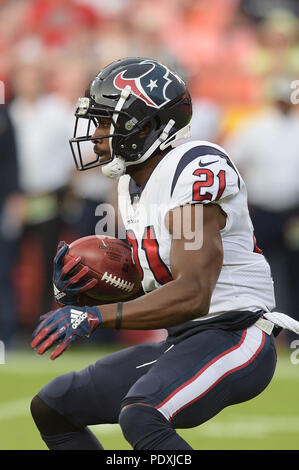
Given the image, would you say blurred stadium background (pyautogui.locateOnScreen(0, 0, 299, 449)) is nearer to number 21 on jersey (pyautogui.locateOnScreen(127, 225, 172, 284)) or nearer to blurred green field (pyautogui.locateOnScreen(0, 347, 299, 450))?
blurred green field (pyautogui.locateOnScreen(0, 347, 299, 450))

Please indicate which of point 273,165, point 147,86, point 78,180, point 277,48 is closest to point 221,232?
point 147,86

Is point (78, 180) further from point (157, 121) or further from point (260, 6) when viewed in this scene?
point (157, 121)

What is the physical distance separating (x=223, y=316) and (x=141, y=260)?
1.14 feet

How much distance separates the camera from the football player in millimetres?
3035

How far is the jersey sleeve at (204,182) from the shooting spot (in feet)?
10.3

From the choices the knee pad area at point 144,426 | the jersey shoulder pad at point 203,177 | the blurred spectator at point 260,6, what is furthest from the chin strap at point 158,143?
the blurred spectator at point 260,6

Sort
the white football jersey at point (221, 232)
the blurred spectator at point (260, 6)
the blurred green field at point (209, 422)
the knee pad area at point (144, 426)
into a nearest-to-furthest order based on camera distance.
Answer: the knee pad area at point (144, 426)
the white football jersey at point (221, 232)
the blurred green field at point (209, 422)
the blurred spectator at point (260, 6)

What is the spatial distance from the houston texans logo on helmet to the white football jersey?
194 millimetres

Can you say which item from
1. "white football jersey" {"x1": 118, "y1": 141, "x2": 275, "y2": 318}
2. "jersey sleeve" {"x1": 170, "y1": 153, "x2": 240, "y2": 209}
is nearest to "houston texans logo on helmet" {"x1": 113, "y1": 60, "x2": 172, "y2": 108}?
"white football jersey" {"x1": 118, "y1": 141, "x2": 275, "y2": 318}

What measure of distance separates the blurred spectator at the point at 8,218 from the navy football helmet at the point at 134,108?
387 cm

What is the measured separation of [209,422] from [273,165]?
225cm

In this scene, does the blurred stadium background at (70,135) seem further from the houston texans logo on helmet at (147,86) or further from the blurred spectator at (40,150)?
the houston texans logo on helmet at (147,86)

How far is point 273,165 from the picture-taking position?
277 inches

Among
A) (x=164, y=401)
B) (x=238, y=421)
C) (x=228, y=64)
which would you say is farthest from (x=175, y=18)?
(x=164, y=401)
